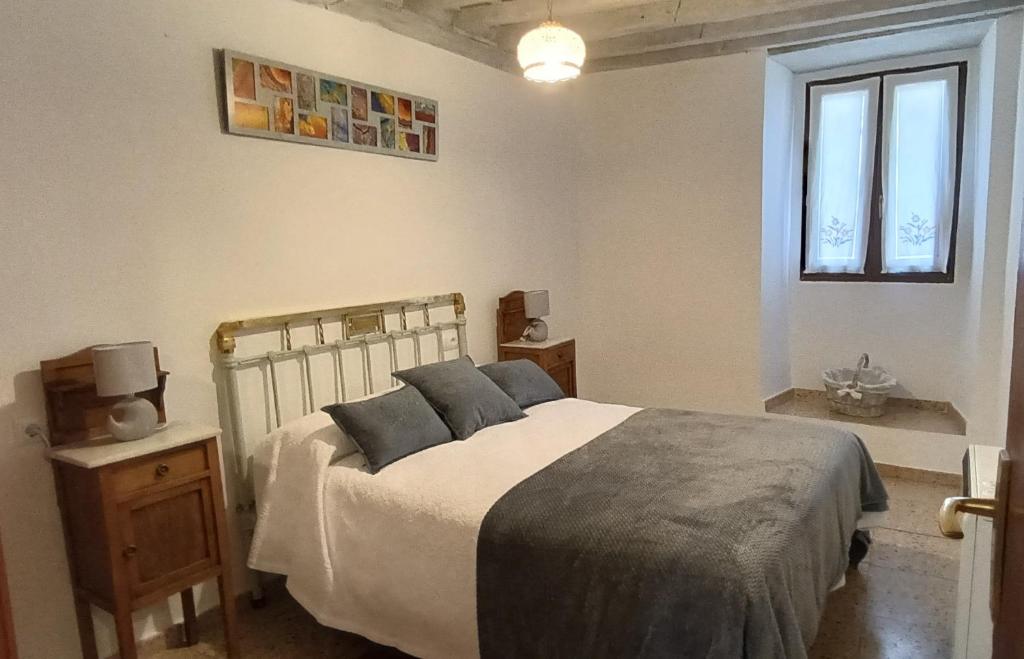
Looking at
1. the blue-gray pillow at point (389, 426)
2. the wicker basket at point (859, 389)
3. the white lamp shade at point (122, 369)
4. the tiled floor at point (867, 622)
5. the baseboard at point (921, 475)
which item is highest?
the white lamp shade at point (122, 369)

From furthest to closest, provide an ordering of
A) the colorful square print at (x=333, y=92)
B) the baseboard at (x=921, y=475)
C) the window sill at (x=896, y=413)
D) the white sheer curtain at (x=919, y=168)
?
the white sheer curtain at (x=919, y=168)
the window sill at (x=896, y=413)
the baseboard at (x=921, y=475)
the colorful square print at (x=333, y=92)

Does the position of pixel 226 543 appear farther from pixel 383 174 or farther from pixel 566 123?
pixel 566 123

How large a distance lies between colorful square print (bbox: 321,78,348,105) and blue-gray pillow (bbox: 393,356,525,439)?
1.31m

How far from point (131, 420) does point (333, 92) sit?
171cm

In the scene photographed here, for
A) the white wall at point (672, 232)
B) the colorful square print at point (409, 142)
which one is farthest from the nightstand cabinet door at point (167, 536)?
the white wall at point (672, 232)

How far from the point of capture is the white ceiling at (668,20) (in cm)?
350

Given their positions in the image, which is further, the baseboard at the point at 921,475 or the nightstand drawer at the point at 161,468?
the baseboard at the point at 921,475

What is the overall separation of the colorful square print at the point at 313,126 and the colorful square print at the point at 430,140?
2.23 feet

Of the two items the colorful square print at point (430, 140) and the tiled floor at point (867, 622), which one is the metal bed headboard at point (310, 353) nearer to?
the tiled floor at point (867, 622)

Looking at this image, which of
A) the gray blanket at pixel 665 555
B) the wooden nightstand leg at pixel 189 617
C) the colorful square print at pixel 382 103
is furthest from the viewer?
the colorful square print at pixel 382 103

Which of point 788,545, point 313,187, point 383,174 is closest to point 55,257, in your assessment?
point 313,187

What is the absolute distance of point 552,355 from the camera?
414 centimetres

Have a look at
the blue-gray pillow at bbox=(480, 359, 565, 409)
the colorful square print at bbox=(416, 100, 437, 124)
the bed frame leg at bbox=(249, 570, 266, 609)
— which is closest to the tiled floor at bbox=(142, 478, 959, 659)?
the bed frame leg at bbox=(249, 570, 266, 609)

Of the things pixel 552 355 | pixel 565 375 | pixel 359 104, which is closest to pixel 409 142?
pixel 359 104
